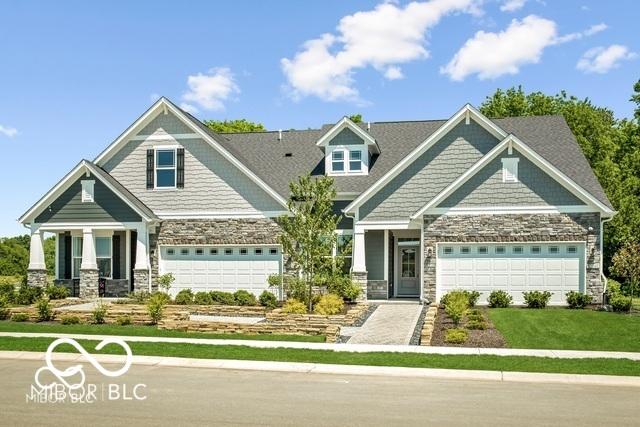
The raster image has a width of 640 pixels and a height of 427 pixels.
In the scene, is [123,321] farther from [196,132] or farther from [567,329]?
[567,329]

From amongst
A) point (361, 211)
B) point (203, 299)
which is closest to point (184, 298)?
point (203, 299)

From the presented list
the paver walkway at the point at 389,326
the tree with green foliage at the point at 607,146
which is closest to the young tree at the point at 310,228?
the paver walkway at the point at 389,326

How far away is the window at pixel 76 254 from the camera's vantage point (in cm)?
2808

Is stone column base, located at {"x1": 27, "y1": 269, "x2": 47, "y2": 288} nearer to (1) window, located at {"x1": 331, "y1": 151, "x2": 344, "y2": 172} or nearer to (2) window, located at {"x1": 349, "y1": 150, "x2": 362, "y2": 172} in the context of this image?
(1) window, located at {"x1": 331, "y1": 151, "x2": 344, "y2": 172}

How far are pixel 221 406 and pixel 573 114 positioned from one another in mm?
38640

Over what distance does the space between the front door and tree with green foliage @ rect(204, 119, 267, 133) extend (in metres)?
27.5

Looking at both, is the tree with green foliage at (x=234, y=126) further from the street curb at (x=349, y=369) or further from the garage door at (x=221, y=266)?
the street curb at (x=349, y=369)

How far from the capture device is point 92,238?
88.6 ft

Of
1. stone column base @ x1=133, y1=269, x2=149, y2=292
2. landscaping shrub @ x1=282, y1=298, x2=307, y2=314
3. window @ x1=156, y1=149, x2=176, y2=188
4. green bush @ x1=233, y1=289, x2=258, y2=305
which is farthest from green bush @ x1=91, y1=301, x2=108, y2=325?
window @ x1=156, y1=149, x2=176, y2=188

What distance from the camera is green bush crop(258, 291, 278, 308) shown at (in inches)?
969

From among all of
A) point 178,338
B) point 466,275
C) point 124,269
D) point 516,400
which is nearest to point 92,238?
point 124,269

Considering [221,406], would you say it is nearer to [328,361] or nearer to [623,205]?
[328,361]

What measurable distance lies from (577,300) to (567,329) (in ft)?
17.2

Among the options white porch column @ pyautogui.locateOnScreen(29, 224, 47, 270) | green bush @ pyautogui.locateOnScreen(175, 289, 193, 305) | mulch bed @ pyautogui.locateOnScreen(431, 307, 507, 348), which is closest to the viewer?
mulch bed @ pyautogui.locateOnScreen(431, 307, 507, 348)
